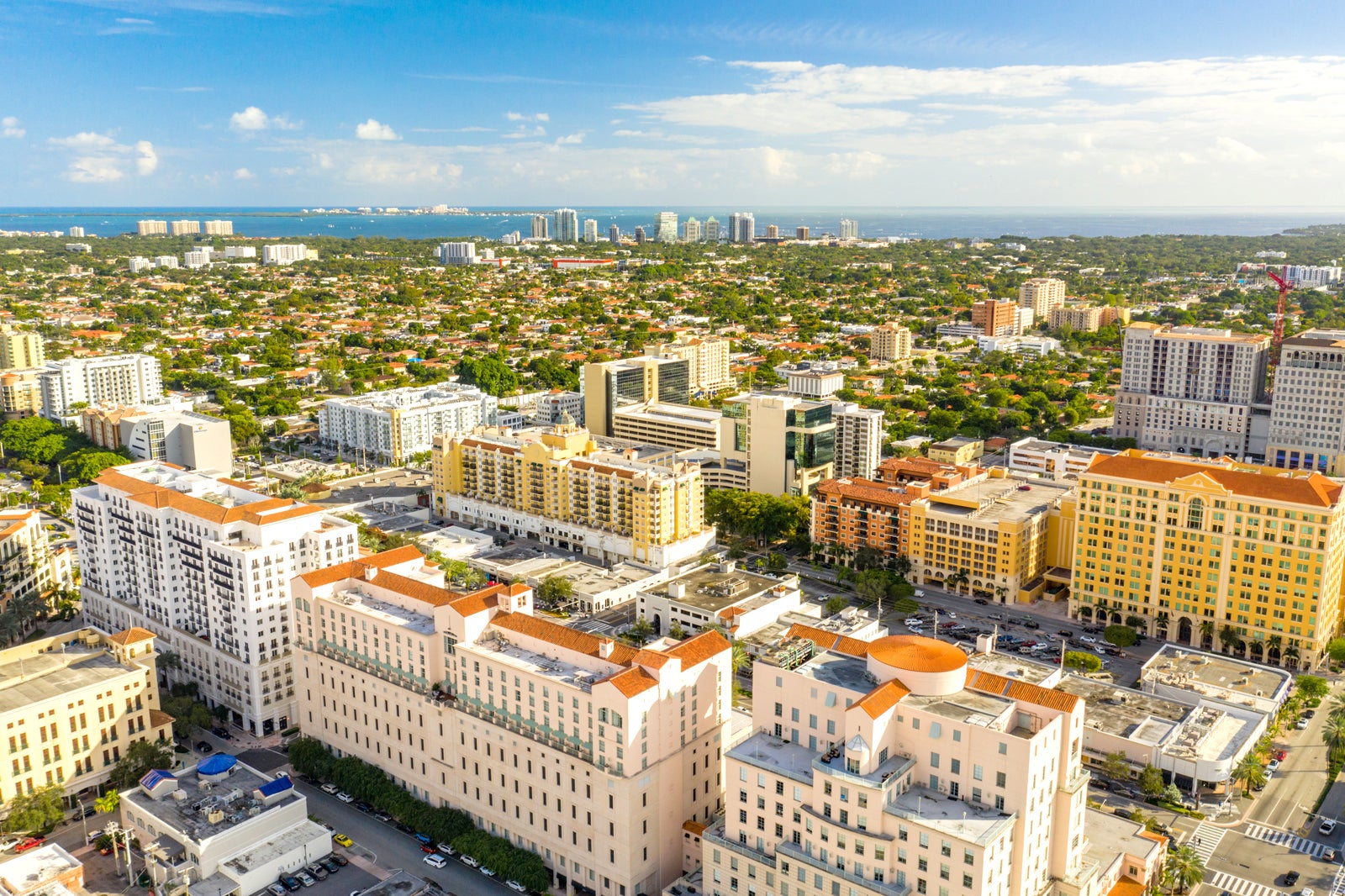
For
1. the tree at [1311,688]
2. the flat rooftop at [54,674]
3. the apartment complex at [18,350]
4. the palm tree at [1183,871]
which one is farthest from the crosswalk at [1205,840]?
the apartment complex at [18,350]

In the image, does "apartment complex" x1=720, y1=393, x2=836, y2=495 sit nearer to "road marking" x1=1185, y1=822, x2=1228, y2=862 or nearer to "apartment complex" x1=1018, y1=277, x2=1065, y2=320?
"road marking" x1=1185, y1=822, x2=1228, y2=862

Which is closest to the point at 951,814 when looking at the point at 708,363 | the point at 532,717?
the point at 532,717

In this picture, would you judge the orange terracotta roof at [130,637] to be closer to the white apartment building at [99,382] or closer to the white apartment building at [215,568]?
the white apartment building at [215,568]

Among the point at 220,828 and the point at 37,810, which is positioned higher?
the point at 220,828

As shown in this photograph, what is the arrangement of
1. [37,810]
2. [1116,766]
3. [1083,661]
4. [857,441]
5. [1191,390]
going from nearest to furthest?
1. [37,810]
2. [1116,766]
3. [1083,661]
4. [857,441]
5. [1191,390]

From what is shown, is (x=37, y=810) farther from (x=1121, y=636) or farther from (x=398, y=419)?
(x=398, y=419)

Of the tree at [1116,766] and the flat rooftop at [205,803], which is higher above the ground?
the flat rooftop at [205,803]
